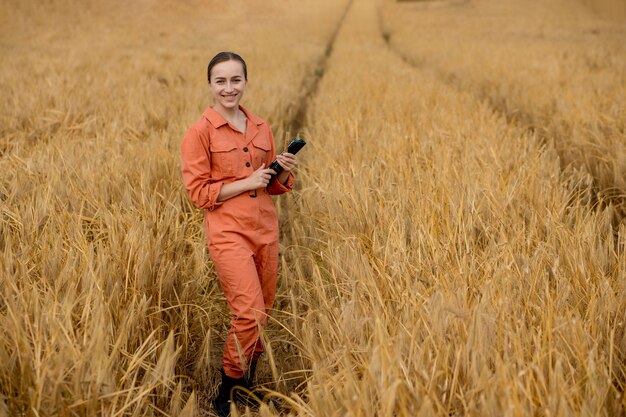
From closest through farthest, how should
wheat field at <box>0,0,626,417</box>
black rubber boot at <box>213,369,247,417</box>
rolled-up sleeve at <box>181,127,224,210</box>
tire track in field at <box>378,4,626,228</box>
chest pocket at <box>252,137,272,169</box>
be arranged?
wheat field at <box>0,0,626,417</box> < black rubber boot at <box>213,369,247,417</box> < rolled-up sleeve at <box>181,127,224,210</box> < chest pocket at <box>252,137,272,169</box> < tire track in field at <box>378,4,626,228</box>

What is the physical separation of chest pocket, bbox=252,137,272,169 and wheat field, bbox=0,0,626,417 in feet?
1.38

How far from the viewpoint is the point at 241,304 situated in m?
1.48

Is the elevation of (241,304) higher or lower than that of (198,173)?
lower

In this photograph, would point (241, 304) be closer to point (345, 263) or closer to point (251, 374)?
point (251, 374)

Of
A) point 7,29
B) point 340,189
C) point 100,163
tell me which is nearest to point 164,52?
point 100,163

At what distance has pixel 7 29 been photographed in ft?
49.7

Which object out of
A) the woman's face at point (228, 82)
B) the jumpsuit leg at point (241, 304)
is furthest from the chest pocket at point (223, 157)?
the jumpsuit leg at point (241, 304)

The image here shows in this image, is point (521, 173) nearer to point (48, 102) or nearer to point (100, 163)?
point (100, 163)

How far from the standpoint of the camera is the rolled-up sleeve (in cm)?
156

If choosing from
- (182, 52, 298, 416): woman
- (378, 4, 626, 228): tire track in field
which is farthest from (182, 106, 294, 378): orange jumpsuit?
(378, 4, 626, 228): tire track in field

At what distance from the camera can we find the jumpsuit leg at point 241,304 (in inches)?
57.4

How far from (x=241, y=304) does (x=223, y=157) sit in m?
0.50

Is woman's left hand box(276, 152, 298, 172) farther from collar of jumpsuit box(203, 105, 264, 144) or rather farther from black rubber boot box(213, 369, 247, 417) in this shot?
black rubber boot box(213, 369, 247, 417)

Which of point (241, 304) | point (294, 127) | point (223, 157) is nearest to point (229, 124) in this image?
point (223, 157)
